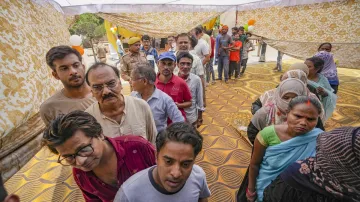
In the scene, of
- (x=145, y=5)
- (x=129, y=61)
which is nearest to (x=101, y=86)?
(x=129, y=61)

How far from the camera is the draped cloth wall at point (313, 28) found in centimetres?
478

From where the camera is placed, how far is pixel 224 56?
19.7 ft

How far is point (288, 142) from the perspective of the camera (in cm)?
124

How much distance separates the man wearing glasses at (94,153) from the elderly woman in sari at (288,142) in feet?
2.82

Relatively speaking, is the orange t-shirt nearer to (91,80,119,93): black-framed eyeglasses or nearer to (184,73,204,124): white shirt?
(184,73,204,124): white shirt

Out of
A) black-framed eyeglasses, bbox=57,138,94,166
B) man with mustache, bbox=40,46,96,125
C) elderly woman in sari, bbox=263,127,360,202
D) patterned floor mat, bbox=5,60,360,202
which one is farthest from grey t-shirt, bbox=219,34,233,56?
black-framed eyeglasses, bbox=57,138,94,166

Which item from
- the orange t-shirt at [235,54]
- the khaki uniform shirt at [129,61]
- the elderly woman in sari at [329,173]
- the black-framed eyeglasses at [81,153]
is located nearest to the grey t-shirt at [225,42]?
the orange t-shirt at [235,54]

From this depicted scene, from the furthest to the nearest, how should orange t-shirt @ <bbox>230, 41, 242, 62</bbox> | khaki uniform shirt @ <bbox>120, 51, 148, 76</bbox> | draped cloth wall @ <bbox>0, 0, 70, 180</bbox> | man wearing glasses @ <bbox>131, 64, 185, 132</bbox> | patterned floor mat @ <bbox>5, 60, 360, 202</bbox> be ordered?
orange t-shirt @ <bbox>230, 41, 242, 62</bbox> → khaki uniform shirt @ <bbox>120, 51, 148, 76</bbox> → patterned floor mat @ <bbox>5, 60, 360, 202</bbox> → man wearing glasses @ <bbox>131, 64, 185, 132</bbox> → draped cloth wall @ <bbox>0, 0, 70, 180</bbox>

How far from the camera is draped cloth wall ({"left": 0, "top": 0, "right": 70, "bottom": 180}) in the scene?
4.88ft

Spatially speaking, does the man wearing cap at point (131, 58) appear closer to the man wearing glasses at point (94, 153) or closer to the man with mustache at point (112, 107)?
the man with mustache at point (112, 107)

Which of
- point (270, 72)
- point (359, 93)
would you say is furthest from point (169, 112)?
point (270, 72)

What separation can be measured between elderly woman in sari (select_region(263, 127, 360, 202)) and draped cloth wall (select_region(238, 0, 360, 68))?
590 cm

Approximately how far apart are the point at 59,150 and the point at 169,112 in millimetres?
1090

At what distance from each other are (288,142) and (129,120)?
118 centimetres
